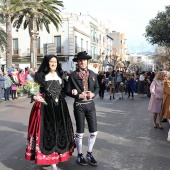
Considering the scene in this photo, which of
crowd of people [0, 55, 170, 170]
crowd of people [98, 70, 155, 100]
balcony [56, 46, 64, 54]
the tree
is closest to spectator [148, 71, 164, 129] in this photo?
crowd of people [0, 55, 170, 170]

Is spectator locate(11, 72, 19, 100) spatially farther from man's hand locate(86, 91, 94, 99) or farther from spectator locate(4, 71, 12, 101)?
man's hand locate(86, 91, 94, 99)

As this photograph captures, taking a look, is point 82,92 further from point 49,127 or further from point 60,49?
point 60,49

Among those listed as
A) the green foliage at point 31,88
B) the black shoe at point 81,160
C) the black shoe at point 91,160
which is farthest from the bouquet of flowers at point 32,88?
the black shoe at point 91,160

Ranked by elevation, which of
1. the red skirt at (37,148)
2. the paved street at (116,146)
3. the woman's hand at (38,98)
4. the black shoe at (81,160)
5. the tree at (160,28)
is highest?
the tree at (160,28)

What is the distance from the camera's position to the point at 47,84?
14.9 feet

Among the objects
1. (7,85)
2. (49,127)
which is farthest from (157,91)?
(7,85)

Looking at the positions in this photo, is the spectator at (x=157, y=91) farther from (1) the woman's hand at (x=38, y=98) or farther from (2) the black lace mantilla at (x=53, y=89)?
(1) the woman's hand at (x=38, y=98)

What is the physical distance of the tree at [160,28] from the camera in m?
23.4

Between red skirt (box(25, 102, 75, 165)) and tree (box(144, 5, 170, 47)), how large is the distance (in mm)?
20620

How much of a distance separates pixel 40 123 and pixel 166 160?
8.01 feet

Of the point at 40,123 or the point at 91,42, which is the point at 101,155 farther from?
the point at 91,42

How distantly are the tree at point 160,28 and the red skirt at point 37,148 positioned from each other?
20620mm

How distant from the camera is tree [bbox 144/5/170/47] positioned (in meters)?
23.4

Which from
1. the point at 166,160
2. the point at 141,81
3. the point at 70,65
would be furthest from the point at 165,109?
the point at 70,65
